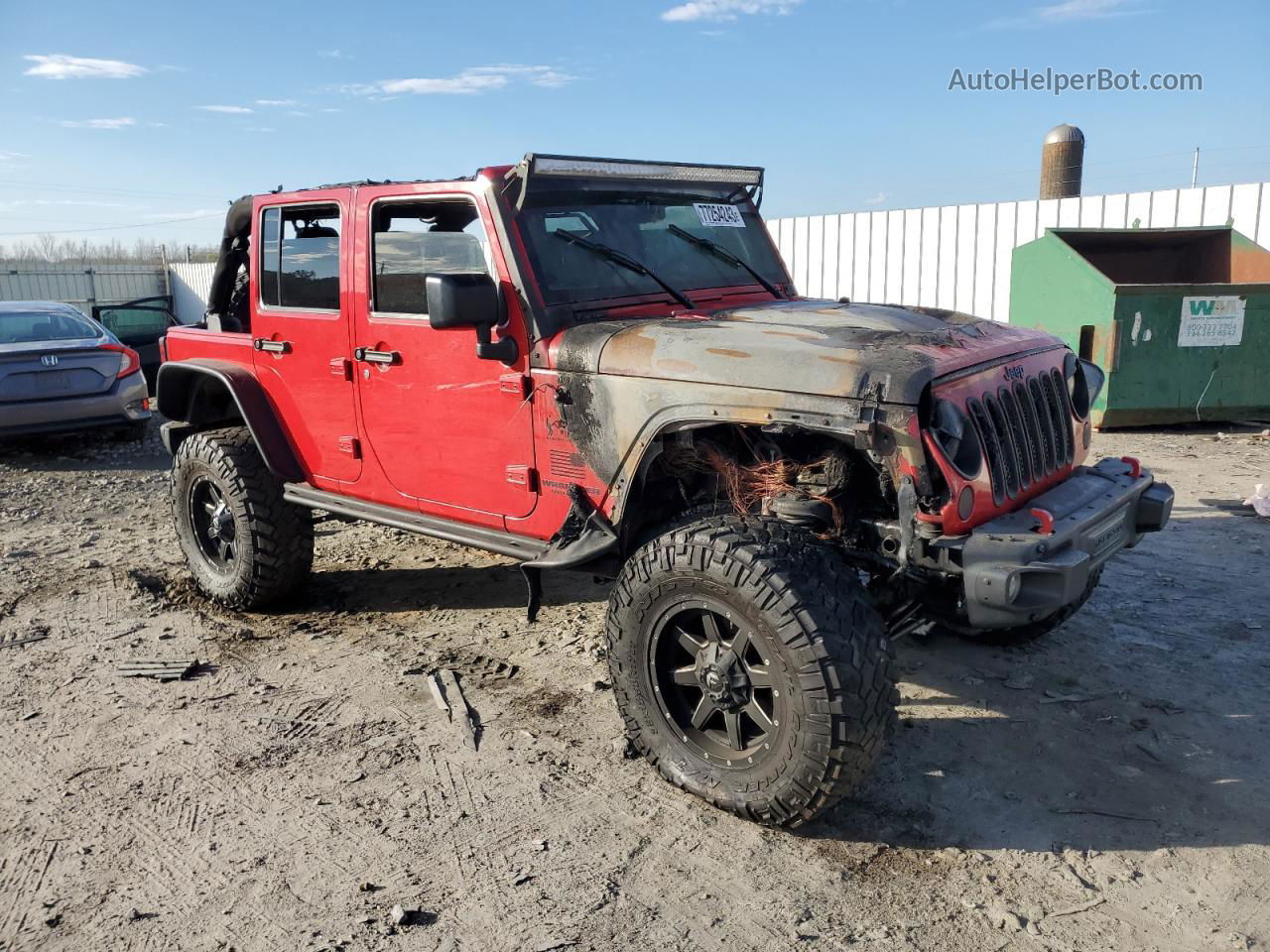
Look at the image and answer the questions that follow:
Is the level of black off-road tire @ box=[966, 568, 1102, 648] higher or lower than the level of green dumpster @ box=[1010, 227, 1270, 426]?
lower

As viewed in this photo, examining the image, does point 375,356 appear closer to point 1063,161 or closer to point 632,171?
point 632,171

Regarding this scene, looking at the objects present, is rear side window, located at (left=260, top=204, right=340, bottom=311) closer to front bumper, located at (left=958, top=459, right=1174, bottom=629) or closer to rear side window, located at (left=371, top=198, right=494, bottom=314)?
rear side window, located at (left=371, top=198, right=494, bottom=314)

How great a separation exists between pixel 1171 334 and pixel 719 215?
6.26 m

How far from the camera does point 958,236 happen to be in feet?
38.6

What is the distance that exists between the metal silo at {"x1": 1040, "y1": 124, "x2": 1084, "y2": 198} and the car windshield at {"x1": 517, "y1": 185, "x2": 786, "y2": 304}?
388 inches

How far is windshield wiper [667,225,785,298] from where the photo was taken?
4270mm

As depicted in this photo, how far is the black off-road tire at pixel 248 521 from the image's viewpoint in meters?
4.83


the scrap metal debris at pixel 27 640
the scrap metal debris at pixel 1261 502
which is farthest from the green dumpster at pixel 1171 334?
the scrap metal debris at pixel 27 640

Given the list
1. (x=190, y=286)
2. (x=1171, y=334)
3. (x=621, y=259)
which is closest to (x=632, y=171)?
(x=621, y=259)

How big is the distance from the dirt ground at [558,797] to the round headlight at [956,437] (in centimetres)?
115

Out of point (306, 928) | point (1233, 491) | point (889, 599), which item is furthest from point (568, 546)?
point (1233, 491)

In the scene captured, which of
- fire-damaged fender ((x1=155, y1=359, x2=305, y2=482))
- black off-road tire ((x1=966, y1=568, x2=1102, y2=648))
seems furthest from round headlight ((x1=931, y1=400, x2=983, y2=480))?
fire-damaged fender ((x1=155, y1=359, x2=305, y2=482))

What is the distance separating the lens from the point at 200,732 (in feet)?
12.4

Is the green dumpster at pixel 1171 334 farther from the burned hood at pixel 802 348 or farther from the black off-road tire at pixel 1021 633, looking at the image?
the burned hood at pixel 802 348
